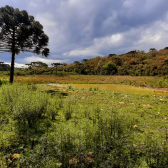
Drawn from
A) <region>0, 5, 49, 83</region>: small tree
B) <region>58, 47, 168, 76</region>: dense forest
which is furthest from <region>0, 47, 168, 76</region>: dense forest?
<region>0, 5, 49, 83</region>: small tree

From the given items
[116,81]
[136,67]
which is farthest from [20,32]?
[136,67]

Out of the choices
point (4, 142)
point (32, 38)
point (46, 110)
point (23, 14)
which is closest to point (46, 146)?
point (4, 142)

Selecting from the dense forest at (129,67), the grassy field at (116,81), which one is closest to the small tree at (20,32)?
the grassy field at (116,81)

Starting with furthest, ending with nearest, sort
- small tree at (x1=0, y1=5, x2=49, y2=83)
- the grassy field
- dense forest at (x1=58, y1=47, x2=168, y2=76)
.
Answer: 1. dense forest at (x1=58, y1=47, x2=168, y2=76)
2. the grassy field
3. small tree at (x1=0, y1=5, x2=49, y2=83)

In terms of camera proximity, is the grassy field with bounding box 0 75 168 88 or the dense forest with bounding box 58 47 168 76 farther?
the dense forest with bounding box 58 47 168 76

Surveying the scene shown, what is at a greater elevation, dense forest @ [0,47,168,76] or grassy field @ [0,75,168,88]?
dense forest @ [0,47,168,76]

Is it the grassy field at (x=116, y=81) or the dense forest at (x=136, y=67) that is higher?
the dense forest at (x=136, y=67)

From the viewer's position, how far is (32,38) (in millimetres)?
14953

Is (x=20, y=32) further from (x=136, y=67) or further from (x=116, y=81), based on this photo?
(x=136, y=67)

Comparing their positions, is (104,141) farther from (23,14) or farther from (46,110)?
(23,14)

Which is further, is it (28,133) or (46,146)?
(28,133)

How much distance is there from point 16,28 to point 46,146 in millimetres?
16370

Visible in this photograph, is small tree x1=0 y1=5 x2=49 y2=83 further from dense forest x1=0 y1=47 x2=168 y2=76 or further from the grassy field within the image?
dense forest x1=0 y1=47 x2=168 y2=76

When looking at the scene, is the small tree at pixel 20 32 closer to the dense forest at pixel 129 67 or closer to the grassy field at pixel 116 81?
the grassy field at pixel 116 81
